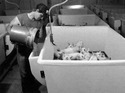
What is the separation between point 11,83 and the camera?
6.75ft

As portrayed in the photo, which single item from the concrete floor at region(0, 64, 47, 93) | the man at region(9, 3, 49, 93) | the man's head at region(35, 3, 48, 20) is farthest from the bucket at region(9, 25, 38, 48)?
the concrete floor at region(0, 64, 47, 93)

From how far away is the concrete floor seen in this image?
190cm

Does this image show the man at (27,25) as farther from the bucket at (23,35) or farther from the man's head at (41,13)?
the bucket at (23,35)

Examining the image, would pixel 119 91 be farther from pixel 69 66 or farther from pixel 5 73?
pixel 5 73

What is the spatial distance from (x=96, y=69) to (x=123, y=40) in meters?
0.54

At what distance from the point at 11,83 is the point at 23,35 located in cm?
95

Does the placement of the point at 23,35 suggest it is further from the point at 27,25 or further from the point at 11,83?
the point at 11,83

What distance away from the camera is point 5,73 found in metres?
2.25

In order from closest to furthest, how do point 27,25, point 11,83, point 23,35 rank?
point 23,35
point 27,25
point 11,83

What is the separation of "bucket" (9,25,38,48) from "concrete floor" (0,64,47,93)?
0.76m

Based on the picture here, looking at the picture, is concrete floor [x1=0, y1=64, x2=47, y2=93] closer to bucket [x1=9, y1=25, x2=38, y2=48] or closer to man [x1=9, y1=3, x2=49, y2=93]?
man [x1=9, y1=3, x2=49, y2=93]

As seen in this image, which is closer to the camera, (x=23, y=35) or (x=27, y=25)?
(x=23, y=35)

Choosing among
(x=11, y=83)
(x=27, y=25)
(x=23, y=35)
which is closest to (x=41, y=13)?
(x=27, y=25)

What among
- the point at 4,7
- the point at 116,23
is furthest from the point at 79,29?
the point at 4,7
